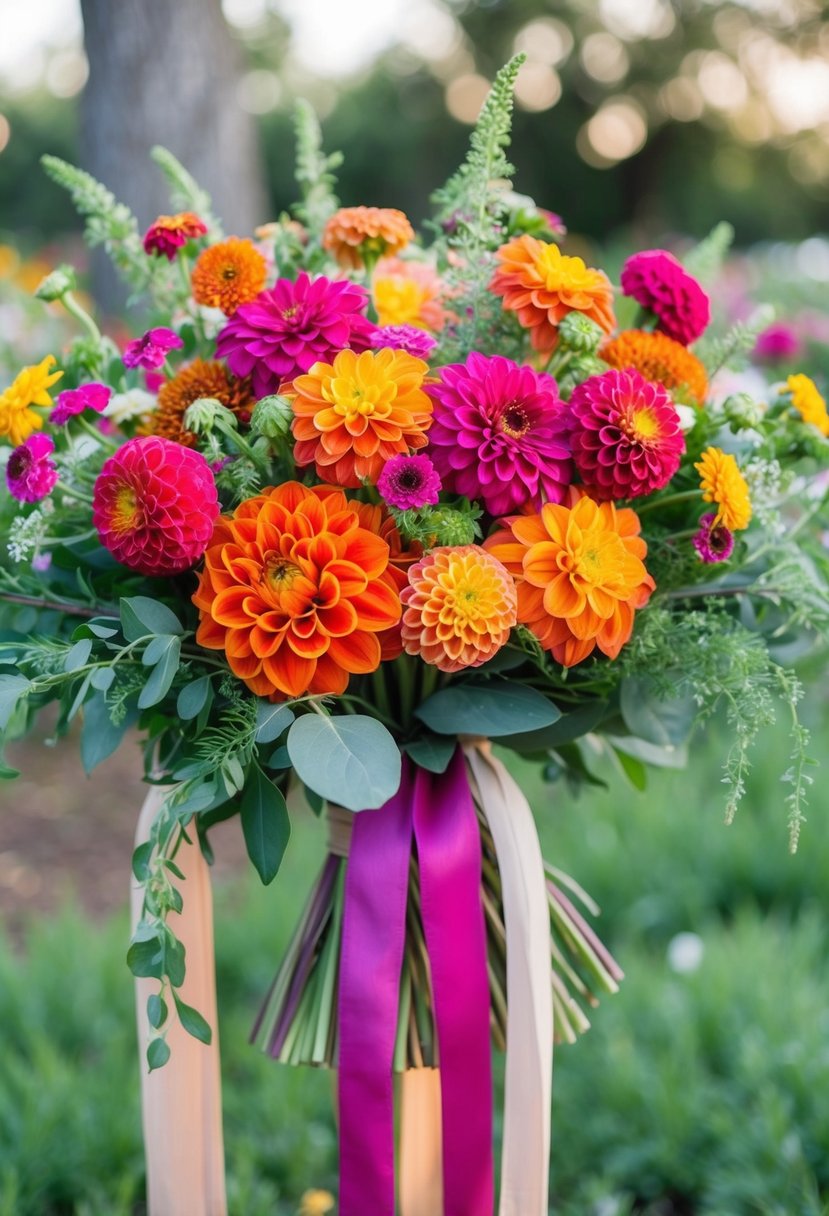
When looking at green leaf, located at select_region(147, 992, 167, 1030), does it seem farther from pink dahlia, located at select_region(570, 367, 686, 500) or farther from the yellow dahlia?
the yellow dahlia

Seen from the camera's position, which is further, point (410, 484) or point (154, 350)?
point (154, 350)

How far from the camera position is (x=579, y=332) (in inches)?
27.6

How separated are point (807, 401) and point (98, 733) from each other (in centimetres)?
56

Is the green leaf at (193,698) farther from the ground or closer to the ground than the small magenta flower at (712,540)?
closer to the ground

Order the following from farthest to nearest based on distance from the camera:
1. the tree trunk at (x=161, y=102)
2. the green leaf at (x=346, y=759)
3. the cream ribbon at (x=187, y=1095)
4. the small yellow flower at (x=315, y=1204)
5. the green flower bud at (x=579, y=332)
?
the tree trunk at (x=161, y=102) < the small yellow flower at (x=315, y=1204) < the cream ribbon at (x=187, y=1095) < the green flower bud at (x=579, y=332) < the green leaf at (x=346, y=759)

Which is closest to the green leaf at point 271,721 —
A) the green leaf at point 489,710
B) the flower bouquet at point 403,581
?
the flower bouquet at point 403,581

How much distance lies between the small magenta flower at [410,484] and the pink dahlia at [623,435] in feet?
0.33

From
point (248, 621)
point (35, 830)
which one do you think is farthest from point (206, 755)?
point (35, 830)

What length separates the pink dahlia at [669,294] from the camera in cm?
79

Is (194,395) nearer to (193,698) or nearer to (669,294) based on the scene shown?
(193,698)

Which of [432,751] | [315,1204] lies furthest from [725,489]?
[315,1204]

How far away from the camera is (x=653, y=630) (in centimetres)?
73

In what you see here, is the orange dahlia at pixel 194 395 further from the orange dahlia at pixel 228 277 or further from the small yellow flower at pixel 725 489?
the small yellow flower at pixel 725 489

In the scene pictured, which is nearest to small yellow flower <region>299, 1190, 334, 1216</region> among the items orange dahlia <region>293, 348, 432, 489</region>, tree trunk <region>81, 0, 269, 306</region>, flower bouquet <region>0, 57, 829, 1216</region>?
flower bouquet <region>0, 57, 829, 1216</region>
